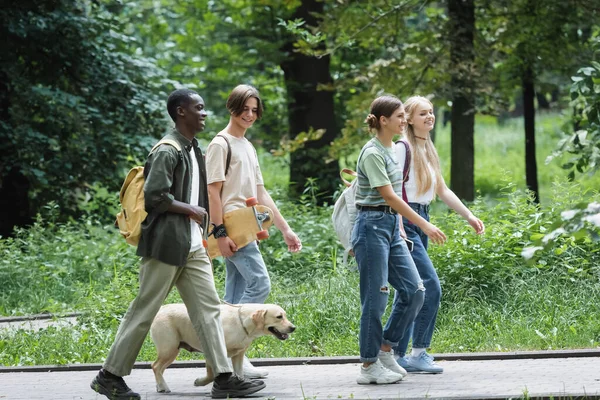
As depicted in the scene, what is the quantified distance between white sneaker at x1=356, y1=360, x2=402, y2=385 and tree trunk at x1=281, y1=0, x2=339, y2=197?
12.6 metres

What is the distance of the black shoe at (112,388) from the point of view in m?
6.45

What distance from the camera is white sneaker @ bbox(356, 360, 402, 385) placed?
6930mm

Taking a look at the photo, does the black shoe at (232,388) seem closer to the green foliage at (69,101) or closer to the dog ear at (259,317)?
the dog ear at (259,317)

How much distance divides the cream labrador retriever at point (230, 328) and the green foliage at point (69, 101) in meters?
10.3

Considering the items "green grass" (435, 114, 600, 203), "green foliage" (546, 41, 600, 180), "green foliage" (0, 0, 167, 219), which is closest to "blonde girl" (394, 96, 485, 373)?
"green foliage" (546, 41, 600, 180)

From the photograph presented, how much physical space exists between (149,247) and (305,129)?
13958mm

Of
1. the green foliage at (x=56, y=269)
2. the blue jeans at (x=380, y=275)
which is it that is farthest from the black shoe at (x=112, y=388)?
the green foliage at (x=56, y=269)

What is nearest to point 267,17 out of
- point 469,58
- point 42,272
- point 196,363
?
point 469,58

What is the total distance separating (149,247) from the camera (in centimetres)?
638

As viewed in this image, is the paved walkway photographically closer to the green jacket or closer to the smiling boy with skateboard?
the smiling boy with skateboard

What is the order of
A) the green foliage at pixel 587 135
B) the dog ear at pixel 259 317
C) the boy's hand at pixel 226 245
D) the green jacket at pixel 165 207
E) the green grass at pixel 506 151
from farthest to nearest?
the green grass at pixel 506 151, the green foliage at pixel 587 135, the boy's hand at pixel 226 245, the dog ear at pixel 259 317, the green jacket at pixel 165 207

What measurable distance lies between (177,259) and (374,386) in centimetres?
159

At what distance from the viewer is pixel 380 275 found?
22.5 feet

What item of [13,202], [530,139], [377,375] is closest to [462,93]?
[530,139]
